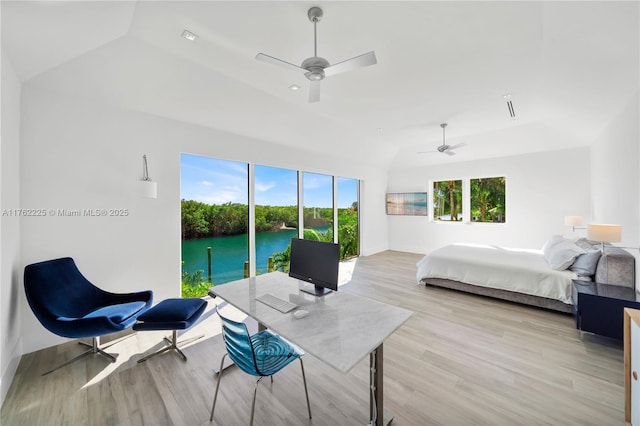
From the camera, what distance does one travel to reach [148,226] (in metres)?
3.10

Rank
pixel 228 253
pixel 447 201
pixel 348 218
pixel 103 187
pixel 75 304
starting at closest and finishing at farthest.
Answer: pixel 75 304
pixel 103 187
pixel 228 253
pixel 348 218
pixel 447 201

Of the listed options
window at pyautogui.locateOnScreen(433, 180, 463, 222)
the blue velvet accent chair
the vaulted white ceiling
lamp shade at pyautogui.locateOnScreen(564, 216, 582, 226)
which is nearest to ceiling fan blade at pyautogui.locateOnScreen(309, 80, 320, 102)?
the vaulted white ceiling

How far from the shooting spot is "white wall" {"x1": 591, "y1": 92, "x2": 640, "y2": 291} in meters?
2.66

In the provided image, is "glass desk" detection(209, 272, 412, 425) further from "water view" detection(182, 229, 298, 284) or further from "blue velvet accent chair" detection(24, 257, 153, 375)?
"water view" detection(182, 229, 298, 284)

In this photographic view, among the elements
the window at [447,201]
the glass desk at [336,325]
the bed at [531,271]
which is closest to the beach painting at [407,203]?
the window at [447,201]

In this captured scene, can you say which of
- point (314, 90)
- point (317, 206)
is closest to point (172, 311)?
point (314, 90)

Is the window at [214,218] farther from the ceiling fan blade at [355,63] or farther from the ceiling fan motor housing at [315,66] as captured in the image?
the ceiling fan blade at [355,63]

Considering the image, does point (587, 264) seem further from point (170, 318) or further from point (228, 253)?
point (228, 253)

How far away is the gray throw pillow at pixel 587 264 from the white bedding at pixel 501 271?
0.28 feet

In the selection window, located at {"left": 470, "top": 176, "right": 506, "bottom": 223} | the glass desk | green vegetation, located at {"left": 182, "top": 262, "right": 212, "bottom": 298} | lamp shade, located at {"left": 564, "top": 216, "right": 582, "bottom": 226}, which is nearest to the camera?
the glass desk

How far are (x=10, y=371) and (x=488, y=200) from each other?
8.08 meters

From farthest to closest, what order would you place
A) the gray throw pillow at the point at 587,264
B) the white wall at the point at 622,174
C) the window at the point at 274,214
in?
the window at the point at 274,214, the gray throw pillow at the point at 587,264, the white wall at the point at 622,174

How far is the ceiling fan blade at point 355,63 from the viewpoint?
189 centimetres

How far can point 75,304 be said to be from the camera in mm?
2383
